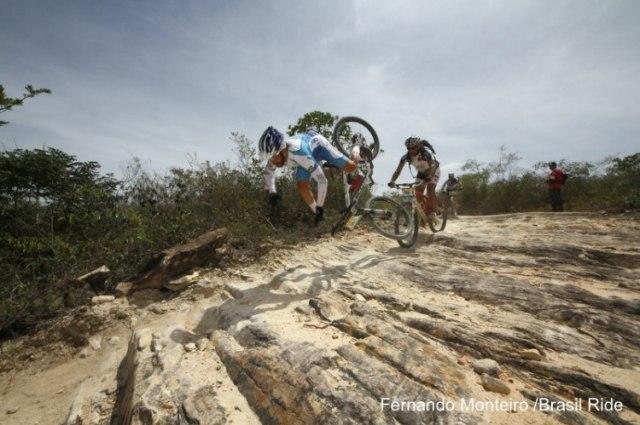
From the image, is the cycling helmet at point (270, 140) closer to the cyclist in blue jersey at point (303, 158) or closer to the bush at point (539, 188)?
the cyclist in blue jersey at point (303, 158)

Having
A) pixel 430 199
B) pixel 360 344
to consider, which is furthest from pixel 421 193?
pixel 360 344

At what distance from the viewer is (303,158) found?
555cm

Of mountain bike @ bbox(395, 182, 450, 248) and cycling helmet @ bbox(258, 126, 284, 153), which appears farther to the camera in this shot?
mountain bike @ bbox(395, 182, 450, 248)

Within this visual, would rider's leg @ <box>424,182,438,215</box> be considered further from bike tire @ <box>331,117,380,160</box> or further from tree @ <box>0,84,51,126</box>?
tree @ <box>0,84,51,126</box>

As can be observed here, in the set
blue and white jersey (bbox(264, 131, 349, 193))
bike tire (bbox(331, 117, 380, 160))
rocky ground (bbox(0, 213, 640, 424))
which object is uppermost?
bike tire (bbox(331, 117, 380, 160))

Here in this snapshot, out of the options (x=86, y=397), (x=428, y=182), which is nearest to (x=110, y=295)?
(x=86, y=397)

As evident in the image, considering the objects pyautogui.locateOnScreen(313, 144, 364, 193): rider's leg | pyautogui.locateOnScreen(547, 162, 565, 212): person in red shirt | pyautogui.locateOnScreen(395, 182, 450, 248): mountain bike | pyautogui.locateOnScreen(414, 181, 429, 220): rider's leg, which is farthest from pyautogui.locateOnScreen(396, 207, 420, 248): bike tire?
pyautogui.locateOnScreen(547, 162, 565, 212): person in red shirt

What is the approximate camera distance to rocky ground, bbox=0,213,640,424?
254 centimetres

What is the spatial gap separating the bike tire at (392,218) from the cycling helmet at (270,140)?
2.45 meters

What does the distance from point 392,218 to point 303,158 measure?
8.44 feet

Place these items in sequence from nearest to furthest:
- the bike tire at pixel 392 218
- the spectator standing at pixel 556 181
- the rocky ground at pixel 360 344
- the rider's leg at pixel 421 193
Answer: the rocky ground at pixel 360 344
the bike tire at pixel 392 218
the rider's leg at pixel 421 193
the spectator standing at pixel 556 181

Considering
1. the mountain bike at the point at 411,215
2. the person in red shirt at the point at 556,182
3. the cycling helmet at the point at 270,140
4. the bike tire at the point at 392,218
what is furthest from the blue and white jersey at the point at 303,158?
the person in red shirt at the point at 556,182

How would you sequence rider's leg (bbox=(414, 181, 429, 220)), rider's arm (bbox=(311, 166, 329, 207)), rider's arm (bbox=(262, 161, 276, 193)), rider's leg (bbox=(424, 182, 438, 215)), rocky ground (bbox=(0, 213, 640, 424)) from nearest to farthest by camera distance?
rocky ground (bbox=(0, 213, 640, 424)), rider's arm (bbox=(262, 161, 276, 193)), rider's arm (bbox=(311, 166, 329, 207)), rider's leg (bbox=(414, 181, 429, 220)), rider's leg (bbox=(424, 182, 438, 215))

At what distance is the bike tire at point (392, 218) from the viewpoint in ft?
22.0
